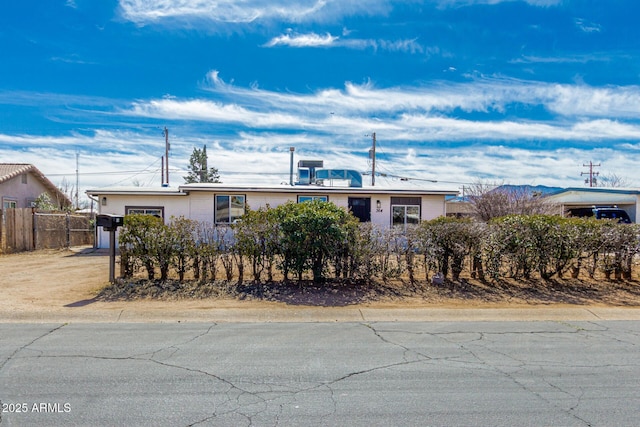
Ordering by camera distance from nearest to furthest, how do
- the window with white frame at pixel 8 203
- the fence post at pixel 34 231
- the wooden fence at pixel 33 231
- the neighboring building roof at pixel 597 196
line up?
the wooden fence at pixel 33 231, the fence post at pixel 34 231, the neighboring building roof at pixel 597 196, the window with white frame at pixel 8 203

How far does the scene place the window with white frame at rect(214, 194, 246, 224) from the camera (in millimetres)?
20594

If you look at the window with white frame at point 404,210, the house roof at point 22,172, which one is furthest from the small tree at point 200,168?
the window with white frame at point 404,210

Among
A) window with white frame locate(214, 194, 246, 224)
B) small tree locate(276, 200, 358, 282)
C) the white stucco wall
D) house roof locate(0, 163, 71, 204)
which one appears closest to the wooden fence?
the white stucco wall

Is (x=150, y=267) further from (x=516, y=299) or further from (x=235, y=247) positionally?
(x=516, y=299)

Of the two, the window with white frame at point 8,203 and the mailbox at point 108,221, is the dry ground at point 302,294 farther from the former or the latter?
the window with white frame at point 8,203

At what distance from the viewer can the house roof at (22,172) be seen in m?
29.5

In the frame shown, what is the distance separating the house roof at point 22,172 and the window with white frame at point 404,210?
2352 cm

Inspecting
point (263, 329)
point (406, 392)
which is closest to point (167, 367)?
point (263, 329)

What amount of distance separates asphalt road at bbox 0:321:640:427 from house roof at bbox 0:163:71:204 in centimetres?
2630

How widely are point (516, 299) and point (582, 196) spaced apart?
2482 centimetres

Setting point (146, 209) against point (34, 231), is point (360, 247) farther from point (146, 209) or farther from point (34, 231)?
point (34, 231)

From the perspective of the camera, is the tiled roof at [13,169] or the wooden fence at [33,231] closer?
the wooden fence at [33,231]

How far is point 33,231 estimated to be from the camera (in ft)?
65.5

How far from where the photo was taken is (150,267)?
11469mm
